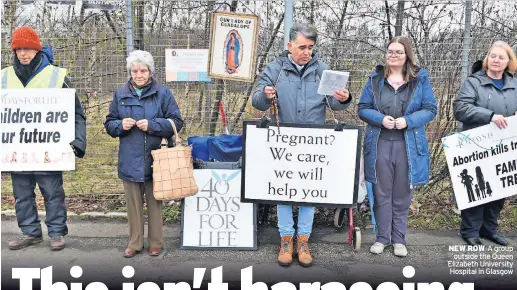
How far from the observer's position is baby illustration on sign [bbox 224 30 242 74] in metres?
5.50

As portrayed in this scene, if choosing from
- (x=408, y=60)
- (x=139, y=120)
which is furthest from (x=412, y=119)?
(x=139, y=120)

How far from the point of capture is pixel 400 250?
4.75 m

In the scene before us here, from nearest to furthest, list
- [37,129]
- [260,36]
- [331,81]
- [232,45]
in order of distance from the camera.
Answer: [331,81], [37,129], [232,45], [260,36]

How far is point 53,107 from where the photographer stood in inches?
190

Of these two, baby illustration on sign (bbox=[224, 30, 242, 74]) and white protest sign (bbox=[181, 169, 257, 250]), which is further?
baby illustration on sign (bbox=[224, 30, 242, 74])

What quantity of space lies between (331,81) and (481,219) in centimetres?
219

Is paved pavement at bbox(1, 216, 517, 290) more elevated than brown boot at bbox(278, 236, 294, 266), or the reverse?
brown boot at bbox(278, 236, 294, 266)

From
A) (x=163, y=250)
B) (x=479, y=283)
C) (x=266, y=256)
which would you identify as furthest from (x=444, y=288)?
(x=163, y=250)

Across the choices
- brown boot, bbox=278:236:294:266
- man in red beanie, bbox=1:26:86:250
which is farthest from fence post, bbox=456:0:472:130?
man in red beanie, bbox=1:26:86:250

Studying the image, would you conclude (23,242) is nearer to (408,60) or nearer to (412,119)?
(412,119)

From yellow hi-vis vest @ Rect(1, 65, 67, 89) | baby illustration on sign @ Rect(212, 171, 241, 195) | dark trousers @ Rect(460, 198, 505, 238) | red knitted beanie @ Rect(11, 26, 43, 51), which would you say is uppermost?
red knitted beanie @ Rect(11, 26, 43, 51)

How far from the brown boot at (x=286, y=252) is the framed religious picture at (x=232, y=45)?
1837 millimetres

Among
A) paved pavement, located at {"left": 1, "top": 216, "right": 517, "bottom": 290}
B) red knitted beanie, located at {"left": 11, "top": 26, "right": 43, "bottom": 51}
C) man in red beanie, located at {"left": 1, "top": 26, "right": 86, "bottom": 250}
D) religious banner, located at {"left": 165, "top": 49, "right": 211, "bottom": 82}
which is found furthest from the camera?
religious banner, located at {"left": 165, "top": 49, "right": 211, "bottom": 82}

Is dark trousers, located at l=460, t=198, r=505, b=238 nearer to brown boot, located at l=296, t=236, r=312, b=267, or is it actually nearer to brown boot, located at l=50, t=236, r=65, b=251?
brown boot, located at l=296, t=236, r=312, b=267
